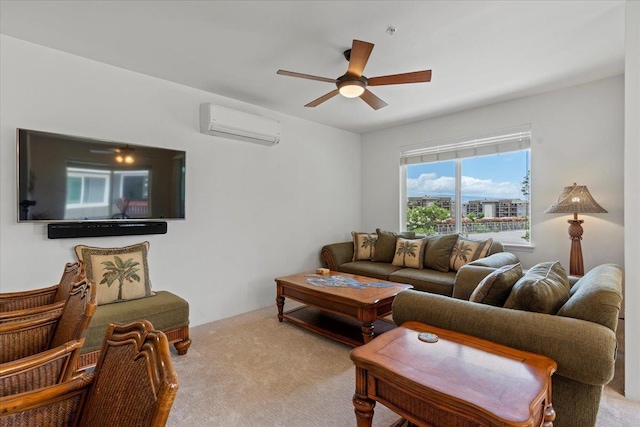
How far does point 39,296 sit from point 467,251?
152 inches

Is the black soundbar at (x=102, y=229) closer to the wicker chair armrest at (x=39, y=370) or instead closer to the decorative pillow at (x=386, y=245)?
the wicker chair armrest at (x=39, y=370)

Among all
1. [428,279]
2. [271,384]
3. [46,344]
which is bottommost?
[271,384]

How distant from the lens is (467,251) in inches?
147

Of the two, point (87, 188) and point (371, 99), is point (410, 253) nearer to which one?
point (371, 99)

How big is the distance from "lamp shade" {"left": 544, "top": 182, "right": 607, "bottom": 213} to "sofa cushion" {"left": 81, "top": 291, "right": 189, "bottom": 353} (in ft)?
12.3

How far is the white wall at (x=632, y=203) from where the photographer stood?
6.74 feet

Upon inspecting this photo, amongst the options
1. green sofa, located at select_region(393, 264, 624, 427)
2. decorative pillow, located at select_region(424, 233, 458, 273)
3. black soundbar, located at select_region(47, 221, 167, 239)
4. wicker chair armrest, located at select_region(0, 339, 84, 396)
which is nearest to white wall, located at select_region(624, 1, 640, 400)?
green sofa, located at select_region(393, 264, 624, 427)

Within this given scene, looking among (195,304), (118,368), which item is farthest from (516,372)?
(195,304)

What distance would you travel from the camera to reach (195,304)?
11.2 ft

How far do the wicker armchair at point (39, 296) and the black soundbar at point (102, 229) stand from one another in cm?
97

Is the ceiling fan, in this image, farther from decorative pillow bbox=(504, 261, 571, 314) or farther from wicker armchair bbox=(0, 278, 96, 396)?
wicker armchair bbox=(0, 278, 96, 396)

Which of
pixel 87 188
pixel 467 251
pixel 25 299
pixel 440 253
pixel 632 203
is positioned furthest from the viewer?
pixel 440 253

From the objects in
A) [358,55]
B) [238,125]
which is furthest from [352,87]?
[238,125]

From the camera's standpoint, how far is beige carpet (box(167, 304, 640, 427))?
1.89m
